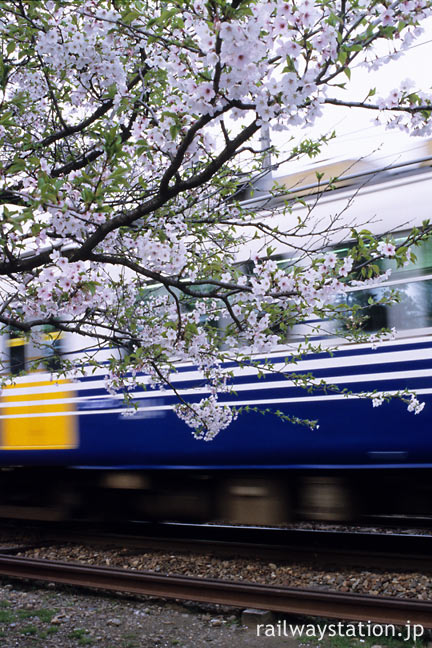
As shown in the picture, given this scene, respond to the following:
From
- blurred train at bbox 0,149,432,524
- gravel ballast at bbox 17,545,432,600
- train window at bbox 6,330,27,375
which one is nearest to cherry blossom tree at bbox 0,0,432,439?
blurred train at bbox 0,149,432,524

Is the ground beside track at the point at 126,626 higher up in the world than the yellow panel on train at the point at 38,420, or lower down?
lower down

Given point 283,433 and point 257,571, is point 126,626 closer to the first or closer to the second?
point 257,571

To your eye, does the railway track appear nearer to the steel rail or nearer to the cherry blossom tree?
the steel rail

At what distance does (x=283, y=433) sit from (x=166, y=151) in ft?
10.7

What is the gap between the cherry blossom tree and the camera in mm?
2662

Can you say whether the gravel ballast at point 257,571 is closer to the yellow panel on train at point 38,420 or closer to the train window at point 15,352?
the yellow panel on train at point 38,420

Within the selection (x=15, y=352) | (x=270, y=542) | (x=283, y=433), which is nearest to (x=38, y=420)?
(x=15, y=352)

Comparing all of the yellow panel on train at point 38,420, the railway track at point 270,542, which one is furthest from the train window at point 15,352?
the railway track at point 270,542

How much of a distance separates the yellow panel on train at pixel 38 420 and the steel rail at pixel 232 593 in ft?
4.35

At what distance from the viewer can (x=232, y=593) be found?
4938 millimetres

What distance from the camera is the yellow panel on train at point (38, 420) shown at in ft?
23.0

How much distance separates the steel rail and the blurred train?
118 centimetres

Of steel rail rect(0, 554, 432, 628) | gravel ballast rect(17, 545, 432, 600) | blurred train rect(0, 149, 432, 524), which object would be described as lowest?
gravel ballast rect(17, 545, 432, 600)

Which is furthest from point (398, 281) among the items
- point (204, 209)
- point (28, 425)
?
point (28, 425)
